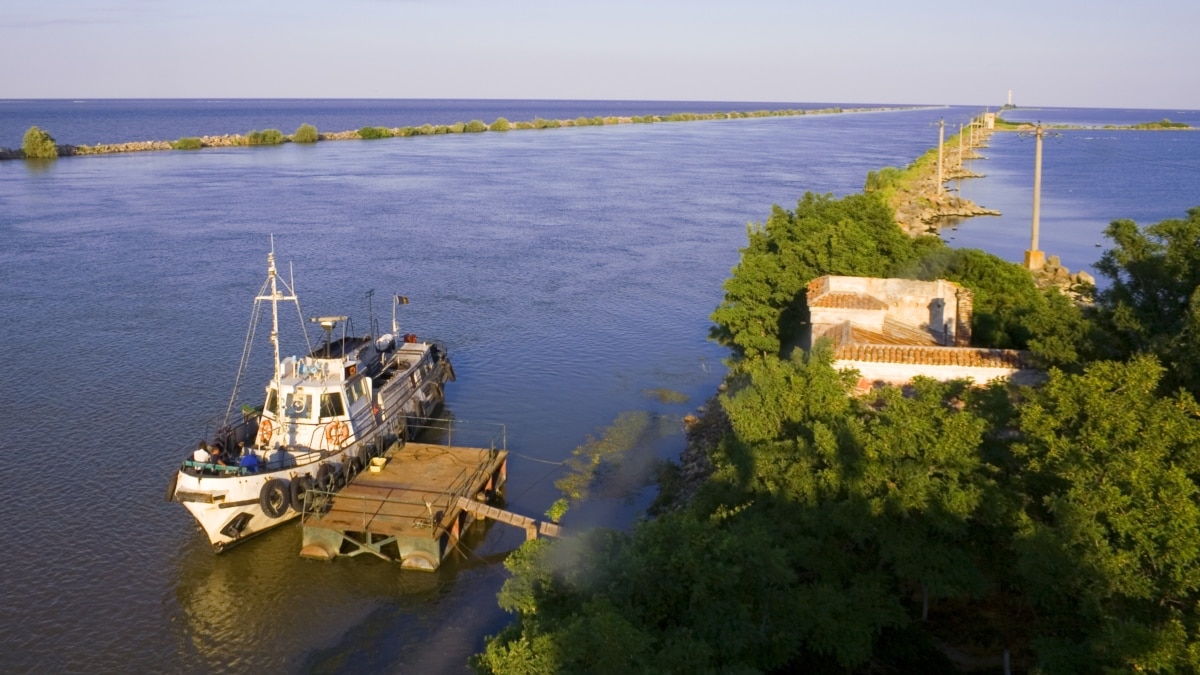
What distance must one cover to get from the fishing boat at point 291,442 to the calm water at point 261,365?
1.26 metres

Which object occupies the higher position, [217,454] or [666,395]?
[217,454]

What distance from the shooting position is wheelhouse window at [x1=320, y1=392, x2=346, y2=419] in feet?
78.4

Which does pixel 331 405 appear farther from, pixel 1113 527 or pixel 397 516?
pixel 1113 527

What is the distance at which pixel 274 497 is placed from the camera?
22125mm

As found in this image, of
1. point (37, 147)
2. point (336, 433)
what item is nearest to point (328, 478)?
point (336, 433)

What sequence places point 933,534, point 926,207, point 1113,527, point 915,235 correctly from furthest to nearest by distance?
point 926,207 → point 915,235 → point 933,534 → point 1113,527

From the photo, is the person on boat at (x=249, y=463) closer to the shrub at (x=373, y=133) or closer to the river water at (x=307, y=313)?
the river water at (x=307, y=313)

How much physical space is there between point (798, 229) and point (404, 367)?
1415cm

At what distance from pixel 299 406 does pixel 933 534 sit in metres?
15.8

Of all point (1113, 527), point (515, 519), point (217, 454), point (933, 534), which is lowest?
point (515, 519)

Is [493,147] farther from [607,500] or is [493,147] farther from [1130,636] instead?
[1130,636]

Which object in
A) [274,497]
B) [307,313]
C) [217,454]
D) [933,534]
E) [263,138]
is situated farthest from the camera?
[263,138]

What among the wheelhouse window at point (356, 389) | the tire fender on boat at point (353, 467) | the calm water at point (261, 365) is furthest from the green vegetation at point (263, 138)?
the tire fender on boat at point (353, 467)

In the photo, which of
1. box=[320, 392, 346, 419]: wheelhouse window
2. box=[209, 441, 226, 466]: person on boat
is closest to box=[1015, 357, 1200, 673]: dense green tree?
box=[320, 392, 346, 419]: wheelhouse window
